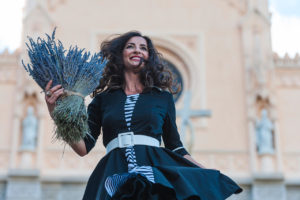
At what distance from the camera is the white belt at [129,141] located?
2914 millimetres

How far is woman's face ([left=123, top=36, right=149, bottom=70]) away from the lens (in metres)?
3.17

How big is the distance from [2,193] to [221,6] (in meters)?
6.54

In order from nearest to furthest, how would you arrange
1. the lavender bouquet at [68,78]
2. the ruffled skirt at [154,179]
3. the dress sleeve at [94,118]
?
1. the ruffled skirt at [154,179]
2. the lavender bouquet at [68,78]
3. the dress sleeve at [94,118]

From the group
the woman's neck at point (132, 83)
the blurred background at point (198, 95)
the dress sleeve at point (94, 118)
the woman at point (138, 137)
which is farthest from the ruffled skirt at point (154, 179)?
the blurred background at point (198, 95)

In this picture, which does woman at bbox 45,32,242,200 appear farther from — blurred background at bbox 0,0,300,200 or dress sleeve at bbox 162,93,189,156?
blurred background at bbox 0,0,300,200

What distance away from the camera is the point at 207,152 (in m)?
13.4

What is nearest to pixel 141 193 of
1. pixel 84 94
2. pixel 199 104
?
pixel 84 94

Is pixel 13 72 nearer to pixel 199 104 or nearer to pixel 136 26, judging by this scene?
pixel 136 26

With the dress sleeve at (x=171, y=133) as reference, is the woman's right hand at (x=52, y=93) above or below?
above

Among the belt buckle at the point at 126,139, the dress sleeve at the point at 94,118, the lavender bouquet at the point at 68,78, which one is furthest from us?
the dress sleeve at the point at 94,118

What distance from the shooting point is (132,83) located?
3191 millimetres

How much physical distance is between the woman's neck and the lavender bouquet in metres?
0.26

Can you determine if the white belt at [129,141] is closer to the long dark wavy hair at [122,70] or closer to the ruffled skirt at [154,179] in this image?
the ruffled skirt at [154,179]

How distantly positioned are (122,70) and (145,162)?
1.93ft
